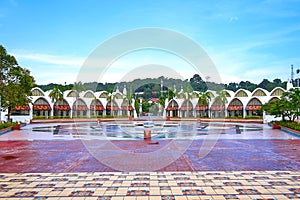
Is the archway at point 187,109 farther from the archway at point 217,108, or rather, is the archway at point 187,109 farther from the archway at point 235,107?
the archway at point 235,107

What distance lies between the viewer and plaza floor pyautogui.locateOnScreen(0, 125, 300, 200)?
17.7 feet

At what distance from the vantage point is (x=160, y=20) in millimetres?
10758

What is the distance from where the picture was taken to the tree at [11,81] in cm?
2158

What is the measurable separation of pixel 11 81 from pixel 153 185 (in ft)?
66.9

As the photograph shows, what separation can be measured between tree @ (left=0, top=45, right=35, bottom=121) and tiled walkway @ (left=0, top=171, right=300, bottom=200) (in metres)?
16.5

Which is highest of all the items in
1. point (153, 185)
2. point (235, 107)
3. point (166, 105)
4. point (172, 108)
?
point (166, 105)

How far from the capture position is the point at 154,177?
6.62 meters

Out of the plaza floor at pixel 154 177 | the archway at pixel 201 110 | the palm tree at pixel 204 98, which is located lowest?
the plaza floor at pixel 154 177

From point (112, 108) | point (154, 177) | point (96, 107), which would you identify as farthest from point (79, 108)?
point (154, 177)

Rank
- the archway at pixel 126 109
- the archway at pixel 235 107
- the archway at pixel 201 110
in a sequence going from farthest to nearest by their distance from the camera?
Result: the archway at pixel 126 109 < the archway at pixel 201 110 < the archway at pixel 235 107

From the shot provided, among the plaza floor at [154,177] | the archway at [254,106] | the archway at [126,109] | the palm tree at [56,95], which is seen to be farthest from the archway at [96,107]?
the plaza floor at [154,177]

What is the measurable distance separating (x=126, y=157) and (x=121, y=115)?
133 feet

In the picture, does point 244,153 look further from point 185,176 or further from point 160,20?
point 160,20

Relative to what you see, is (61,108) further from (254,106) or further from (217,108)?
(254,106)
